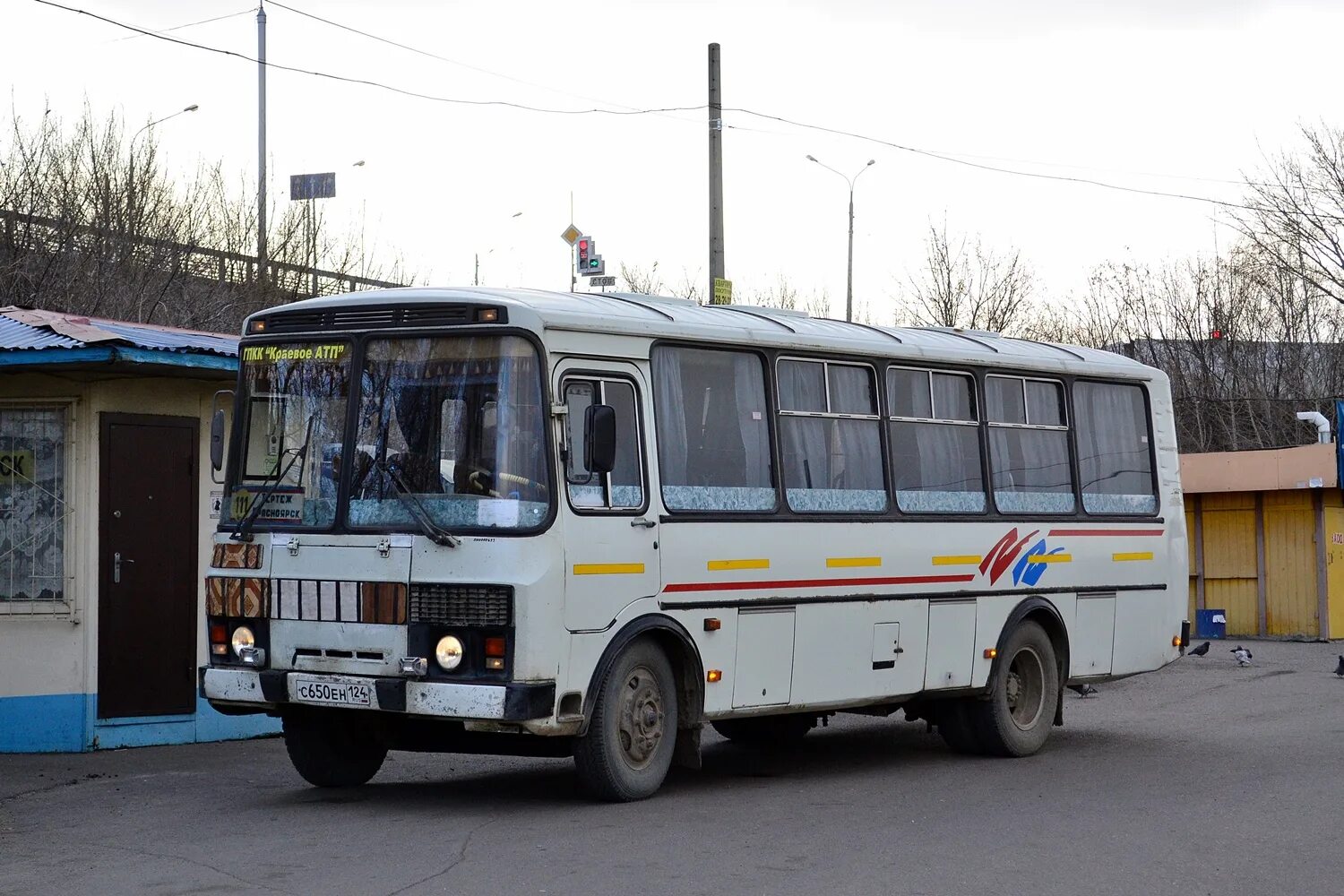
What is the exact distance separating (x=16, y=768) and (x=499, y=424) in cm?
482

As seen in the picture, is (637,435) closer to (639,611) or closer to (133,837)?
(639,611)

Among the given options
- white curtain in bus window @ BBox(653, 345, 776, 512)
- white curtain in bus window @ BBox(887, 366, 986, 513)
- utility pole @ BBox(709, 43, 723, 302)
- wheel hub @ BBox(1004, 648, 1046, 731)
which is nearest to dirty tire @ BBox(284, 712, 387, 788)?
white curtain in bus window @ BBox(653, 345, 776, 512)

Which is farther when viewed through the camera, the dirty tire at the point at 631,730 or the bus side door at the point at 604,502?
the dirty tire at the point at 631,730

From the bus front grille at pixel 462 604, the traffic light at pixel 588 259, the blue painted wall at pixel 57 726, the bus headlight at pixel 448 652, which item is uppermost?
the traffic light at pixel 588 259

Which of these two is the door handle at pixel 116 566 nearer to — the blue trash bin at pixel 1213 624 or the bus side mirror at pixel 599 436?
the bus side mirror at pixel 599 436

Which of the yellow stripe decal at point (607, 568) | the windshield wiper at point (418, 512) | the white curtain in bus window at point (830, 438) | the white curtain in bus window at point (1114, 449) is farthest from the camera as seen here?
the white curtain in bus window at point (1114, 449)

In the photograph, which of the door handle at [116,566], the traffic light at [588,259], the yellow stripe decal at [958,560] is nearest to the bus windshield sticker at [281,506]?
the door handle at [116,566]

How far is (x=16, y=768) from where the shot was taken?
11766mm

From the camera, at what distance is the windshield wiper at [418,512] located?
916 cm

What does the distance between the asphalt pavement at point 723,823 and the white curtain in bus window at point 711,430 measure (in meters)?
1.80

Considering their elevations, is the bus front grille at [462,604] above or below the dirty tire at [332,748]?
above

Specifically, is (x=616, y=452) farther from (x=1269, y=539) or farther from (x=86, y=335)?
(x=1269, y=539)

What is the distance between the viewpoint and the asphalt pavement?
7730mm

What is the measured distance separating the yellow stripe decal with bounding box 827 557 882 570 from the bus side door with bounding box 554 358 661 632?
5.63 ft
